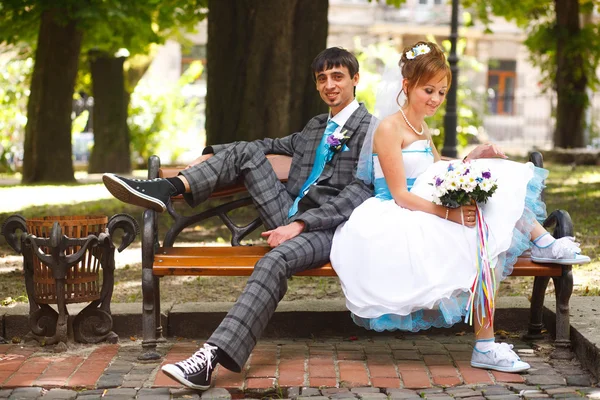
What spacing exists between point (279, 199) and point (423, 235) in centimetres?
105

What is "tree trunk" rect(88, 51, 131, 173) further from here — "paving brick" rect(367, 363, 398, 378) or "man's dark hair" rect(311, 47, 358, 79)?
"paving brick" rect(367, 363, 398, 378)

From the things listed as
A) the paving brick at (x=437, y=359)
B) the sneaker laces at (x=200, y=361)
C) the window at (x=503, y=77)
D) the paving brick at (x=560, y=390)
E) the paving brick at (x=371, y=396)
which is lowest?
the paving brick at (x=371, y=396)

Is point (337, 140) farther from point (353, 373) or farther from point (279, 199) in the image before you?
point (353, 373)

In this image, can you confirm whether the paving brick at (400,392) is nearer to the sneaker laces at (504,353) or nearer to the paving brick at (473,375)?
the paving brick at (473,375)

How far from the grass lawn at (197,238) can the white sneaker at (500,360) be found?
1.72 metres

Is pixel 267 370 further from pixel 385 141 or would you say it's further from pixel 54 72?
pixel 54 72

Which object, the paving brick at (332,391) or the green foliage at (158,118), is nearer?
the paving brick at (332,391)

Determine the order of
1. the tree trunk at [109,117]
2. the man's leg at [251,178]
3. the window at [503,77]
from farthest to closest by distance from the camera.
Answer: the window at [503,77] → the tree trunk at [109,117] → the man's leg at [251,178]

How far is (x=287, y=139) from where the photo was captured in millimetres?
5969

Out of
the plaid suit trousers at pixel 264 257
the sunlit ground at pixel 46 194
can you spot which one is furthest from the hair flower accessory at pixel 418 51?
the sunlit ground at pixel 46 194

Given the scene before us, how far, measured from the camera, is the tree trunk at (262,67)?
10.3m

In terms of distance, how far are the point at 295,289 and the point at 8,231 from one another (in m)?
2.10

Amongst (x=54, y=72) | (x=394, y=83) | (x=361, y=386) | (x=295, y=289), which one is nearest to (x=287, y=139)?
(x=394, y=83)

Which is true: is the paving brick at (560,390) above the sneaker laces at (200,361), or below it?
below
